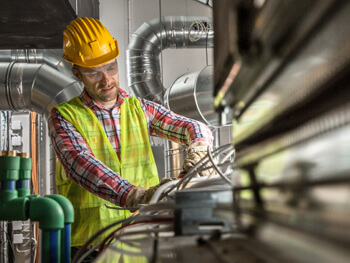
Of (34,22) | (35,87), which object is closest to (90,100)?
(34,22)

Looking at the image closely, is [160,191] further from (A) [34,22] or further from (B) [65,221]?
(A) [34,22]

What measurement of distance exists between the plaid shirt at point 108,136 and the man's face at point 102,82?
38 mm

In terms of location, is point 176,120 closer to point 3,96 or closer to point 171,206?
point 171,206

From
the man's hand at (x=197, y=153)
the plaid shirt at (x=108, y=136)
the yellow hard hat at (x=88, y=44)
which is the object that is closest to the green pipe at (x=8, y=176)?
the plaid shirt at (x=108, y=136)

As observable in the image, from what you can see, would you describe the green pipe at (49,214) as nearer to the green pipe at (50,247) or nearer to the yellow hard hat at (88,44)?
the green pipe at (50,247)

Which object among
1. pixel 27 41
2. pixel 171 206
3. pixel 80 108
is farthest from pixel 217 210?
pixel 27 41

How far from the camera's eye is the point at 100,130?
1.99 m

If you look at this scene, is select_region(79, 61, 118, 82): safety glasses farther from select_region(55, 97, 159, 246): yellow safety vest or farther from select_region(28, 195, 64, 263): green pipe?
select_region(28, 195, 64, 263): green pipe

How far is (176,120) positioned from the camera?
2008 mm

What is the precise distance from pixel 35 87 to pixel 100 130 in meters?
1.52

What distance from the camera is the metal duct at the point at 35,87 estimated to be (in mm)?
3229

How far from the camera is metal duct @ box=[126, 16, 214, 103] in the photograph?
4.02 meters

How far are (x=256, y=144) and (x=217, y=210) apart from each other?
0.17 m

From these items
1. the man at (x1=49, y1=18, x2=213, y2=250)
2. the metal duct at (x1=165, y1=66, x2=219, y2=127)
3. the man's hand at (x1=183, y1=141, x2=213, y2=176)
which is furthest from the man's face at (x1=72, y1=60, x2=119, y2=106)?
the metal duct at (x1=165, y1=66, x2=219, y2=127)
